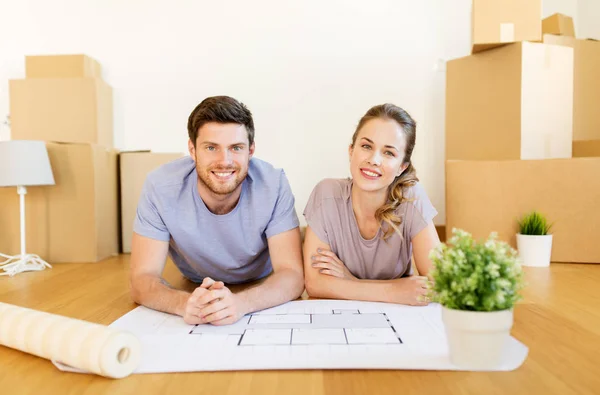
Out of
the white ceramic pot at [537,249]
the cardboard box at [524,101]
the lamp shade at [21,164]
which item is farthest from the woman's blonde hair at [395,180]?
the lamp shade at [21,164]

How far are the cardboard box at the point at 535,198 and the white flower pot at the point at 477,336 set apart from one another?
159 cm

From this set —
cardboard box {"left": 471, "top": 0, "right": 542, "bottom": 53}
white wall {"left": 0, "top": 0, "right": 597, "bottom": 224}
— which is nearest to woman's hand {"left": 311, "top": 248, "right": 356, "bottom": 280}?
cardboard box {"left": 471, "top": 0, "right": 542, "bottom": 53}

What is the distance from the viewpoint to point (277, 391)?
2.75ft

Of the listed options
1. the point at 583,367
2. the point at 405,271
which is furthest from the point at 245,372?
the point at 405,271

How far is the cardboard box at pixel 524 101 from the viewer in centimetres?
238

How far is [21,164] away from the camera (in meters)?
2.22

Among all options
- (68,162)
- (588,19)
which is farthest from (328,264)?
(588,19)

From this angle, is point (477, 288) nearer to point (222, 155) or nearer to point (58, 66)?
point (222, 155)

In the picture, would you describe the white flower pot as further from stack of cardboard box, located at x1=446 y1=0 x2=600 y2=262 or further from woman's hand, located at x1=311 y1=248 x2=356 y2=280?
stack of cardboard box, located at x1=446 y1=0 x2=600 y2=262

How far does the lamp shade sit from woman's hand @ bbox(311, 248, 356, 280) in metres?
1.43

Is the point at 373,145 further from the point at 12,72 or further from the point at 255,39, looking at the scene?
the point at 12,72

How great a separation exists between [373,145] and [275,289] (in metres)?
0.49

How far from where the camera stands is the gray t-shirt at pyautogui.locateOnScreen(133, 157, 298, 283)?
1.52 m

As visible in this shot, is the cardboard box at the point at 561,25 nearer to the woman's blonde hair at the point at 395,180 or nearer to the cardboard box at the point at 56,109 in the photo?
the woman's blonde hair at the point at 395,180
